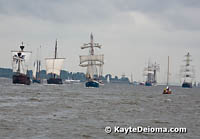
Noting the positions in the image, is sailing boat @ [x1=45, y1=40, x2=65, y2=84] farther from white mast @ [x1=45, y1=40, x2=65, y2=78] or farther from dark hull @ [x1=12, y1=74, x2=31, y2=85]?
dark hull @ [x1=12, y1=74, x2=31, y2=85]

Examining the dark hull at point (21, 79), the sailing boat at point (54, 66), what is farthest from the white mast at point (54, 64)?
the dark hull at point (21, 79)

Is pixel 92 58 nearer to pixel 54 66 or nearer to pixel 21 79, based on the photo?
pixel 54 66

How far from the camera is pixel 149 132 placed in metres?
28.1

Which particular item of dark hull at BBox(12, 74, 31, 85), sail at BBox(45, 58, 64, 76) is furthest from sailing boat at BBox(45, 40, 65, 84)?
dark hull at BBox(12, 74, 31, 85)

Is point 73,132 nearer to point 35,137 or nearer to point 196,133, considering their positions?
point 35,137

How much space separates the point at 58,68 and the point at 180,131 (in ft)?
503

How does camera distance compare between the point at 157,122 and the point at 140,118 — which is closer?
the point at 157,122

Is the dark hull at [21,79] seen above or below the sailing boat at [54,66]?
below

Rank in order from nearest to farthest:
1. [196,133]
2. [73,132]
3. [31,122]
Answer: [73,132] → [196,133] → [31,122]

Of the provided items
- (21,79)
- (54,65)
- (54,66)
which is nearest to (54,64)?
(54,65)

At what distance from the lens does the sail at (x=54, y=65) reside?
17838cm

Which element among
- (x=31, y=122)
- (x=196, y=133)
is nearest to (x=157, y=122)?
(x=196, y=133)

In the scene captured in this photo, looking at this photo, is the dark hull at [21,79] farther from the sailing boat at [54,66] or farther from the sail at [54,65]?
the sail at [54,65]

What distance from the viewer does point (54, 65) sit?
179 meters
